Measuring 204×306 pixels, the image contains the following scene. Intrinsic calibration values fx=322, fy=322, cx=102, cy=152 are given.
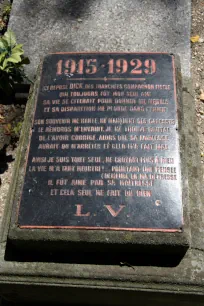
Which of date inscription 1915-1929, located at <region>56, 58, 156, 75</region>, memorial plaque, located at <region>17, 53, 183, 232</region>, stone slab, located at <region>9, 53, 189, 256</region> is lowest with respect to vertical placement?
stone slab, located at <region>9, 53, 189, 256</region>

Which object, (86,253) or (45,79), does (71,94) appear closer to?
(45,79)

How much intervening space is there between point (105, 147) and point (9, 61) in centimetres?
127

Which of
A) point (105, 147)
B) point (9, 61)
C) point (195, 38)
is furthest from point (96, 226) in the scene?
point (195, 38)

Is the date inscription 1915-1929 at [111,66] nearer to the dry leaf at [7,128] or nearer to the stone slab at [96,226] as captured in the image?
the stone slab at [96,226]

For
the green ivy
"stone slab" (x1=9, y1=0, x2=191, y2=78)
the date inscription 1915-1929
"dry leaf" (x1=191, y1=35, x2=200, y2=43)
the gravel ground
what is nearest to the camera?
the date inscription 1915-1929

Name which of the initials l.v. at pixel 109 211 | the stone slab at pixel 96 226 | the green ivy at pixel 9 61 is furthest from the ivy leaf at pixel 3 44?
the initials l.v. at pixel 109 211

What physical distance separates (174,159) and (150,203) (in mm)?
360

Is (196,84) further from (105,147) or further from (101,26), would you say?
(105,147)

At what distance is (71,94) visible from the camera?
2.50 meters

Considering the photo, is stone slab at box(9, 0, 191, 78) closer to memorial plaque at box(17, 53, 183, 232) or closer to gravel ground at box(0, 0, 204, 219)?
gravel ground at box(0, 0, 204, 219)

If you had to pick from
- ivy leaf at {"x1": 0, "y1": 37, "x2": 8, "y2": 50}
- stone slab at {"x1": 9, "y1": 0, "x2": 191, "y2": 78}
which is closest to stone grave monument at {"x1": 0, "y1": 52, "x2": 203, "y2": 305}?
ivy leaf at {"x1": 0, "y1": 37, "x2": 8, "y2": 50}

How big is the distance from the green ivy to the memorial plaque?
1.20 feet

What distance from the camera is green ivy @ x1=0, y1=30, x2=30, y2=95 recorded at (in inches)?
112

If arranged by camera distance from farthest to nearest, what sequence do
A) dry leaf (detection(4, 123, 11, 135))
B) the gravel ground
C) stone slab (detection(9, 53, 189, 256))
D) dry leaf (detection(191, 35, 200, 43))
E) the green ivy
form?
dry leaf (detection(191, 35, 200, 43)) → dry leaf (detection(4, 123, 11, 135)) → the gravel ground → the green ivy → stone slab (detection(9, 53, 189, 256))
